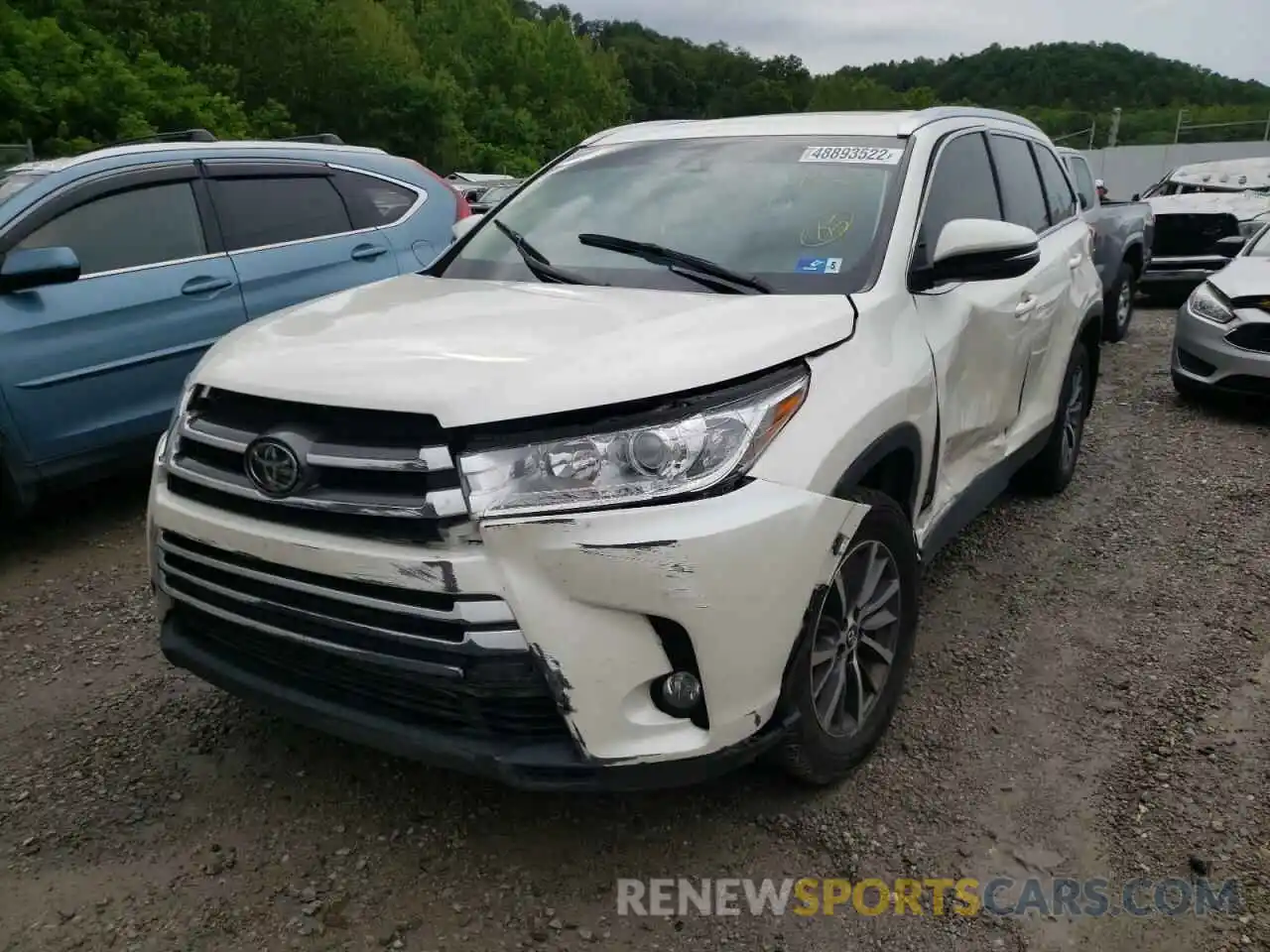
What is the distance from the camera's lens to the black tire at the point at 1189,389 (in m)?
6.91

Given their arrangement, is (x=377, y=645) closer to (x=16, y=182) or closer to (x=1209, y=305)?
(x=16, y=182)

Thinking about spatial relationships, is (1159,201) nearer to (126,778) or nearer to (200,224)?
(200,224)

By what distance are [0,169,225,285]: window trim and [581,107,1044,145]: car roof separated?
216 cm

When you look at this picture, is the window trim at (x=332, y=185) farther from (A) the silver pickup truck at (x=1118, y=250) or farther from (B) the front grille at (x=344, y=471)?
(A) the silver pickup truck at (x=1118, y=250)

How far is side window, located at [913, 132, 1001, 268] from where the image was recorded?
315 cm

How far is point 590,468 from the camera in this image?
2.12m

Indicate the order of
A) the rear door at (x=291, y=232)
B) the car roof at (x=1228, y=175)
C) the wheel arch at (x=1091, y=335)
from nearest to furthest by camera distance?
the wheel arch at (x=1091, y=335) < the rear door at (x=291, y=232) < the car roof at (x=1228, y=175)

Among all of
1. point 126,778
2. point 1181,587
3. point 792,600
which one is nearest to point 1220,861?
point 792,600

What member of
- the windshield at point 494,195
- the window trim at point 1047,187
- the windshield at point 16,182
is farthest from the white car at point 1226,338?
the windshield at point 16,182

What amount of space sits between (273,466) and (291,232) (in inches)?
136

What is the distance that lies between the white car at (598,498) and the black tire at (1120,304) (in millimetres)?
6828

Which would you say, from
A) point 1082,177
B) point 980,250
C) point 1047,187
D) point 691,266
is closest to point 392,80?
point 1082,177

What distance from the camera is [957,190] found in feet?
11.6

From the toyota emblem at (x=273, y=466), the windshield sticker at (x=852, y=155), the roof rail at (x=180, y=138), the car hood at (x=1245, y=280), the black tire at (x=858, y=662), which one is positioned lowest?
the black tire at (x=858, y=662)
